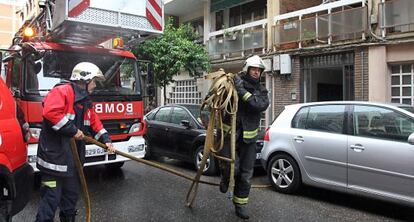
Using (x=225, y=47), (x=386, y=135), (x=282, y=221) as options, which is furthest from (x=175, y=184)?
(x=225, y=47)

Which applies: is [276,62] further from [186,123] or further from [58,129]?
[58,129]

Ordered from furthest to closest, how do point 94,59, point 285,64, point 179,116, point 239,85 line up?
point 285,64 → point 179,116 → point 94,59 → point 239,85

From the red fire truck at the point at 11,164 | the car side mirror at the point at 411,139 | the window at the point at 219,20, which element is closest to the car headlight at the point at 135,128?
the red fire truck at the point at 11,164

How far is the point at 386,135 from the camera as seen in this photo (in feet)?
16.3

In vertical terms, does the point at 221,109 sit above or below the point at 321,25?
below

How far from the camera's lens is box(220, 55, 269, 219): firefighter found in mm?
4855

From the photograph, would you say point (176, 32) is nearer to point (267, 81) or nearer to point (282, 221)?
point (267, 81)

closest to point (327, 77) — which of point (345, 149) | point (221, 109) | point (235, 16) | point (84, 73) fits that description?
point (235, 16)

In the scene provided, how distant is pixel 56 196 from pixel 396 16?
30.2ft

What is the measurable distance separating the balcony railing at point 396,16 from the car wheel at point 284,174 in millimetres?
5883

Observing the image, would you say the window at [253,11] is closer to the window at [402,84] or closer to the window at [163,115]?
the window at [402,84]

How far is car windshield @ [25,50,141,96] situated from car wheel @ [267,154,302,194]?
264 cm

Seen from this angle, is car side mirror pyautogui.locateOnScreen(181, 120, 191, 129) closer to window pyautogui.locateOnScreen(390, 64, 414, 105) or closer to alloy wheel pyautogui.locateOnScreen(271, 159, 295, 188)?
alloy wheel pyautogui.locateOnScreen(271, 159, 295, 188)

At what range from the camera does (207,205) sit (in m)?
5.48
